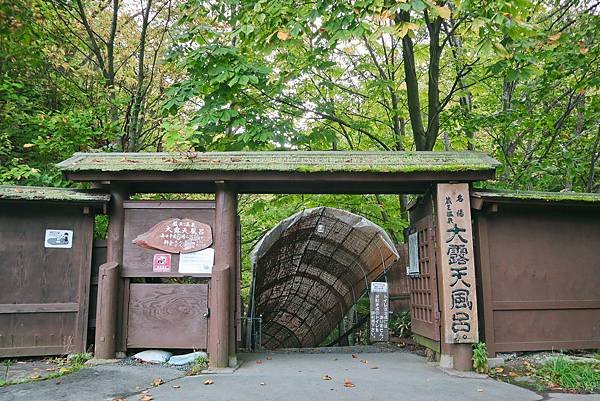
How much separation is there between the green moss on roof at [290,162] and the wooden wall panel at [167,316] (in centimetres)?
180

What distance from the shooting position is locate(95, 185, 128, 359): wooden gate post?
691 cm

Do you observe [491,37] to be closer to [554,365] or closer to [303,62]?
[554,365]

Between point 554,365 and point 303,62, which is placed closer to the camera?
point 554,365

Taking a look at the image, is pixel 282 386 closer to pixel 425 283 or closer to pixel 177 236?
pixel 177 236

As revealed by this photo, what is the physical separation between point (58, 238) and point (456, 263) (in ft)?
19.3

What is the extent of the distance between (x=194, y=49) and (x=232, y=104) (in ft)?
4.48

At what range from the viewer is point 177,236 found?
7.32 metres

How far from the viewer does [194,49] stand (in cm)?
970

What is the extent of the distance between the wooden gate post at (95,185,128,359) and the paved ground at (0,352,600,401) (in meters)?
0.39

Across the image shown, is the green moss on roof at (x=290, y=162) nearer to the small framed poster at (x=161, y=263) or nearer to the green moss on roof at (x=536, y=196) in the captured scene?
the green moss on roof at (x=536, y=196)

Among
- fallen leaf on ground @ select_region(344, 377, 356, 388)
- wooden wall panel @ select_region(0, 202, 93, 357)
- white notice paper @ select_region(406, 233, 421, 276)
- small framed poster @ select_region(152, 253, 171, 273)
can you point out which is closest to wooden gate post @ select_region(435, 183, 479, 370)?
white notice paper @ select_region(406, 233, 421, 276)

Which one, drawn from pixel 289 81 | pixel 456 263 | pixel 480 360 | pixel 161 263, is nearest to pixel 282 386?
pixel 161 263

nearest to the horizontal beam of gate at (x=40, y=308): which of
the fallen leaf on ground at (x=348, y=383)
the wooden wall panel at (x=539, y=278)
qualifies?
the fallen leaf on ground at (x=348, y=383)

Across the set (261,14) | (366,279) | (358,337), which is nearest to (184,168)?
(261,14)
